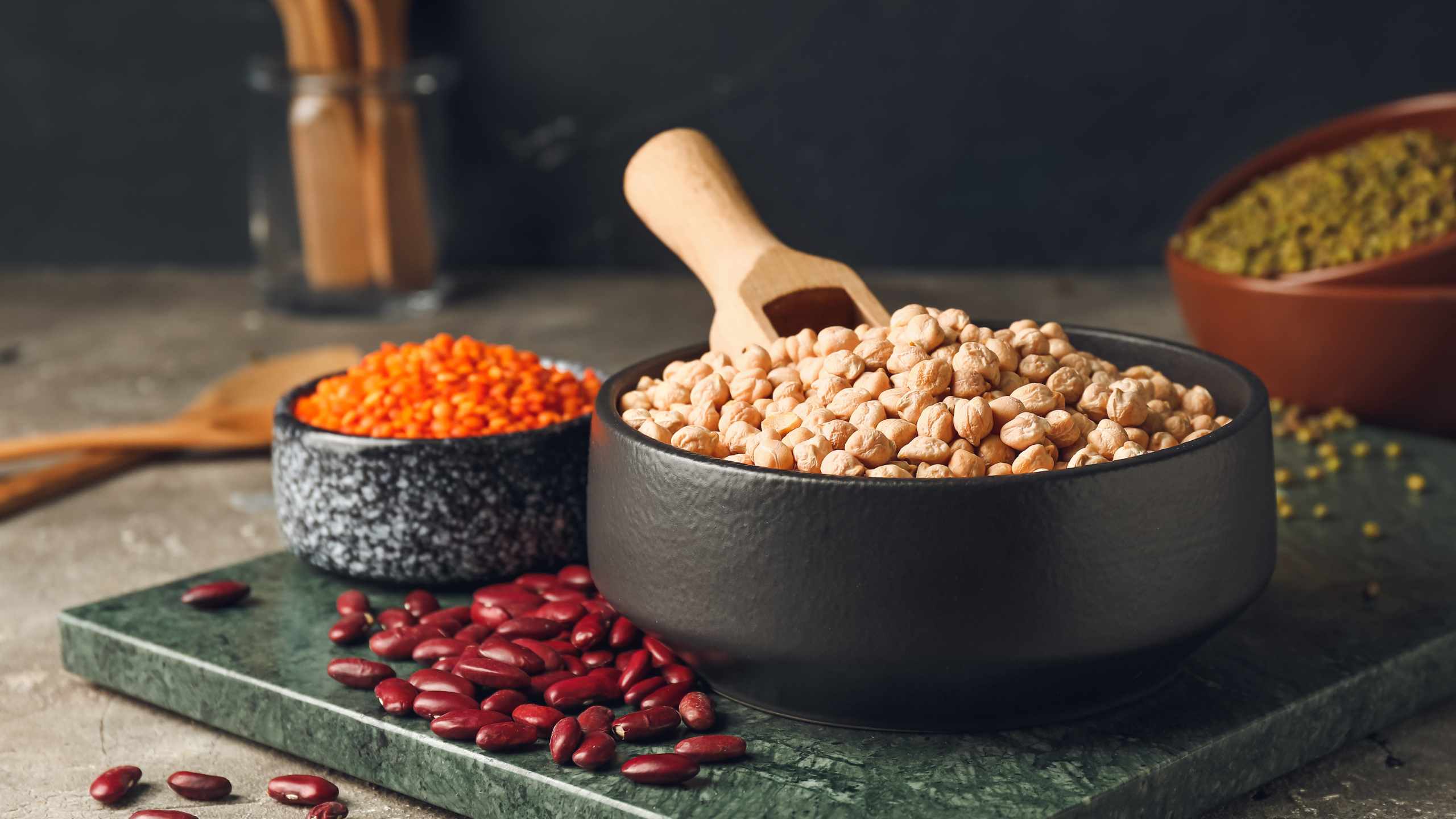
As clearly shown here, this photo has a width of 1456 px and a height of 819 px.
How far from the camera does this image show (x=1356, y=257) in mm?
1864

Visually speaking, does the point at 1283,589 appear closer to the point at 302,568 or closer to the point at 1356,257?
the point at 1356,257

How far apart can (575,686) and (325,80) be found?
81.8 inches

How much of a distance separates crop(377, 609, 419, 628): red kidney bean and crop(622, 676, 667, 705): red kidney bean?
0.26m

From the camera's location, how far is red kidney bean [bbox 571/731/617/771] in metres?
1.04

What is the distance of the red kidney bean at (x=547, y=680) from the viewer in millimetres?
1160

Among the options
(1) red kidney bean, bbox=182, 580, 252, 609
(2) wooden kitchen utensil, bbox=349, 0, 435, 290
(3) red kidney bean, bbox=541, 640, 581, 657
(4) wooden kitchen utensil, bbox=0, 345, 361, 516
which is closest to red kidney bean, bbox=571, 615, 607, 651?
(3) red kidney bean, bbox=541, 640, 581, 657

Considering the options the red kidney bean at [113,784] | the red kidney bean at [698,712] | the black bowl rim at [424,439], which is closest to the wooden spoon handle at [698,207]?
the black bowl rim at [424,439]

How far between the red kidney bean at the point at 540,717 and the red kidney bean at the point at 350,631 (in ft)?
0.76

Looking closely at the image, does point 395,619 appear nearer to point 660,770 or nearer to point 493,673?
point 493,673

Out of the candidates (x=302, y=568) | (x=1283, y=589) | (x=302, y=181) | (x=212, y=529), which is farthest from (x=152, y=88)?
(x=1283, y=589)

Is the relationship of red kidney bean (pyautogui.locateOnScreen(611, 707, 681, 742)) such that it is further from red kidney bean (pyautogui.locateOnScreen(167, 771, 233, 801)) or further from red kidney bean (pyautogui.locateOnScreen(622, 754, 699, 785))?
red kidney bean (pyautogui.locateOnScreen(167, 771, 233, 801))

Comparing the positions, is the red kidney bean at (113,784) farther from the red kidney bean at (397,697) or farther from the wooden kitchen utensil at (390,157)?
the wooden kitchen utensil at (390,157)

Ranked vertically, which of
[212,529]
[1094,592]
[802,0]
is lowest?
[212,529]

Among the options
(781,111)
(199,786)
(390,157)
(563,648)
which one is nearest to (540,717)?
(563,648)
